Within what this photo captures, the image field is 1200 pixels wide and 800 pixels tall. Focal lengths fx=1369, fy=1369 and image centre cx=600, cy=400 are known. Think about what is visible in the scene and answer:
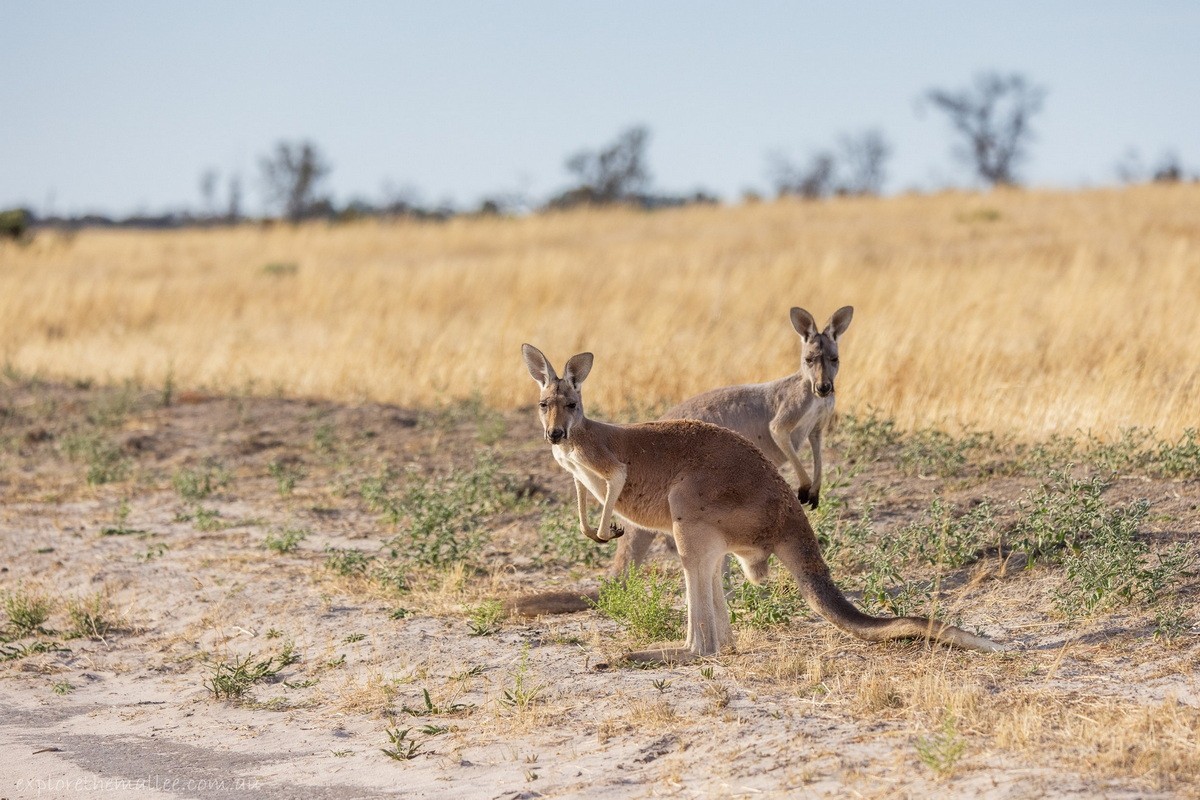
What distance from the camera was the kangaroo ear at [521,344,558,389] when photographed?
5.89m

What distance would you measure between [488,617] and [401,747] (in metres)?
1.43

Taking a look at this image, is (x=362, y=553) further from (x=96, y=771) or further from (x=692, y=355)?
(x=692, y=355)

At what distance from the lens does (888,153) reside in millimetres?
60656

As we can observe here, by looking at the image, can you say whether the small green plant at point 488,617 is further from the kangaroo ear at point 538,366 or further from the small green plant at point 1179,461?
the small green plant at point 1179,461

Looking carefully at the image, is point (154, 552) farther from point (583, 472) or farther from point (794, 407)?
point (794, 407)

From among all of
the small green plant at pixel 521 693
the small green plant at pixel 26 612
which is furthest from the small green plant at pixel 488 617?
the small green plant at pixel 26 612

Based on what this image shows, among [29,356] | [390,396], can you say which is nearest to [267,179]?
[29,356]

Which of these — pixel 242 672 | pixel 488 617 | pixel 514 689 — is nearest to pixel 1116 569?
pixel 514 689

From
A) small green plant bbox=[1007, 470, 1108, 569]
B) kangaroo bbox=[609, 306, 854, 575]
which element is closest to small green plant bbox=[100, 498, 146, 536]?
kangaroo bbox=[609, 306, 854, 575]

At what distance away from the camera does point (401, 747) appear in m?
4.92

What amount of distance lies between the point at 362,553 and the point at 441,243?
18.8 metres

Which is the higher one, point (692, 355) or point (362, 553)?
point (692, 355)

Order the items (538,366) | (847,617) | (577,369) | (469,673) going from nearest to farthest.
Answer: (847,617) → (469,673) → (577,369) → (538,366)

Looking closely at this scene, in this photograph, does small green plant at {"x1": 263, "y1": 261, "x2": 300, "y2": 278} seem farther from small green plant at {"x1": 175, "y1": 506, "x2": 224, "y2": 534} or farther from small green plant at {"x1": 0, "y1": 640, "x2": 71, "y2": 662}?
small green plant at {"x1": 0, "y1": 640, "x2": 71, "y2": 662}
